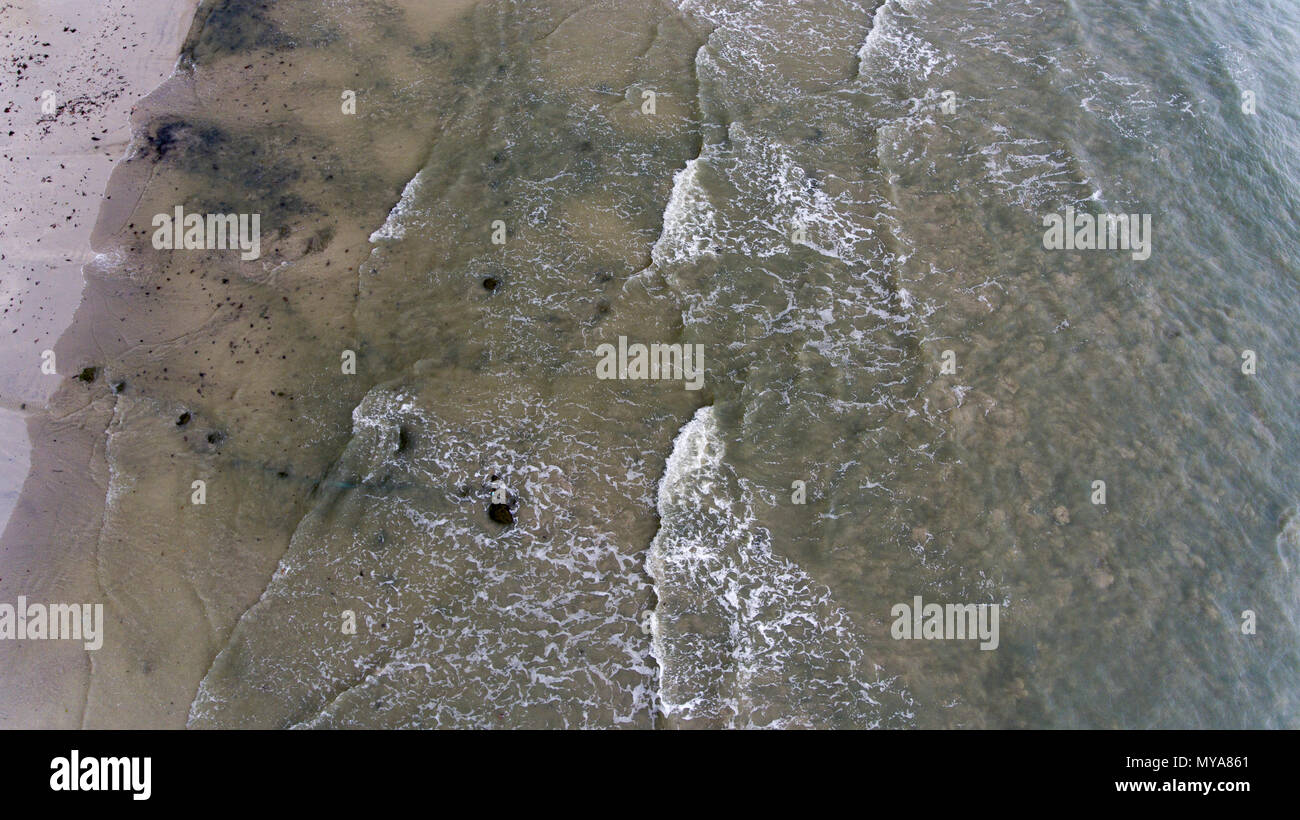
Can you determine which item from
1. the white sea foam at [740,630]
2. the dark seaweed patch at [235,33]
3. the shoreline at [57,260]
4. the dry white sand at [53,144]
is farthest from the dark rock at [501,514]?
the dark seaweed patch at [235,33]

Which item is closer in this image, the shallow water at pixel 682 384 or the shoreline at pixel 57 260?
the shallow water at pixel 682 384

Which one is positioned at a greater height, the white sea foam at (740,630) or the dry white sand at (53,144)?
the dry white sand at (53,144)

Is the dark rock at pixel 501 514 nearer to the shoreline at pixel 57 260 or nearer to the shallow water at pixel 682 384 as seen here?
the shallow water at pixel 682 384

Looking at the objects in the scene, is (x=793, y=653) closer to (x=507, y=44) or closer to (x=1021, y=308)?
(x=1021, y=308)

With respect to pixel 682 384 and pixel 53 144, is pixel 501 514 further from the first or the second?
pixel 53 144

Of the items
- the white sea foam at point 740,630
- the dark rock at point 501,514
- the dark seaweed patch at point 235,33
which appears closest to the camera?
the white sea foam at point 740,630

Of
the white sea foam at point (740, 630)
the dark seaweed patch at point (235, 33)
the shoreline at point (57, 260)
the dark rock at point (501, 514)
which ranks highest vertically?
the dark seaweed patch at point (235, 33)

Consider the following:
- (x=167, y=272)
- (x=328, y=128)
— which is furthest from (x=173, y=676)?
(x=328, y=128)

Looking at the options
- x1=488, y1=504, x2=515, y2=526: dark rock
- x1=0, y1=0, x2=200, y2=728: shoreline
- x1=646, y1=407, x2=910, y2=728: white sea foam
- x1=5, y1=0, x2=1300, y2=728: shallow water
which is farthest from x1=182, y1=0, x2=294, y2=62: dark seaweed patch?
x1=646, y1=407, x2=910, y2=728: white sea foam
